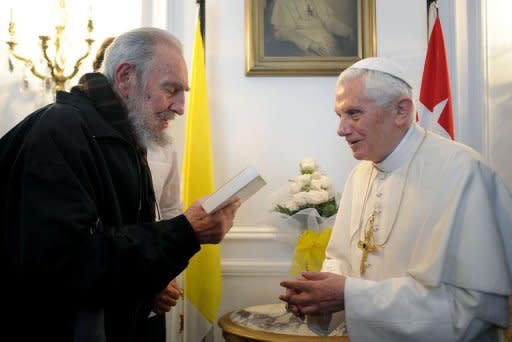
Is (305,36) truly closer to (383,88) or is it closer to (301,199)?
(301,199)

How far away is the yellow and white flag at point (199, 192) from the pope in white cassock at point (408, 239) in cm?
138

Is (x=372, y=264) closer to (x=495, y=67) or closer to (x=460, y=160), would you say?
(x=460, y=160)

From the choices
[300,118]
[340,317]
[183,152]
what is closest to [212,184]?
[183,152]

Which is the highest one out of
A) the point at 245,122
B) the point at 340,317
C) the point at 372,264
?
the point at 245,122

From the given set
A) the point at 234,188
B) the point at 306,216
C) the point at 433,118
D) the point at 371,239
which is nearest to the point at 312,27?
the point at 433,118

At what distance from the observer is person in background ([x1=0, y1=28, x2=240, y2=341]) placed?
1.74 m

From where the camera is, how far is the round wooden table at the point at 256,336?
10.1ft

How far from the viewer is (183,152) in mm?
4453

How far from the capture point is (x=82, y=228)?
1760 mm

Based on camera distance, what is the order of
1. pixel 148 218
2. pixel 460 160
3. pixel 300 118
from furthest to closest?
pixel 300 118, pixel 460 160, pixel 148 218

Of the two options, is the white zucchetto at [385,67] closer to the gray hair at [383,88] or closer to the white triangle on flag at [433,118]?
the gray hair at [383,88]

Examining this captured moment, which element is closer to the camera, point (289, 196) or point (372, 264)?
point (372, 264)

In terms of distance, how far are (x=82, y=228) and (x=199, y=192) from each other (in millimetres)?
2295

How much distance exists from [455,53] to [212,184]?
2.18 m
